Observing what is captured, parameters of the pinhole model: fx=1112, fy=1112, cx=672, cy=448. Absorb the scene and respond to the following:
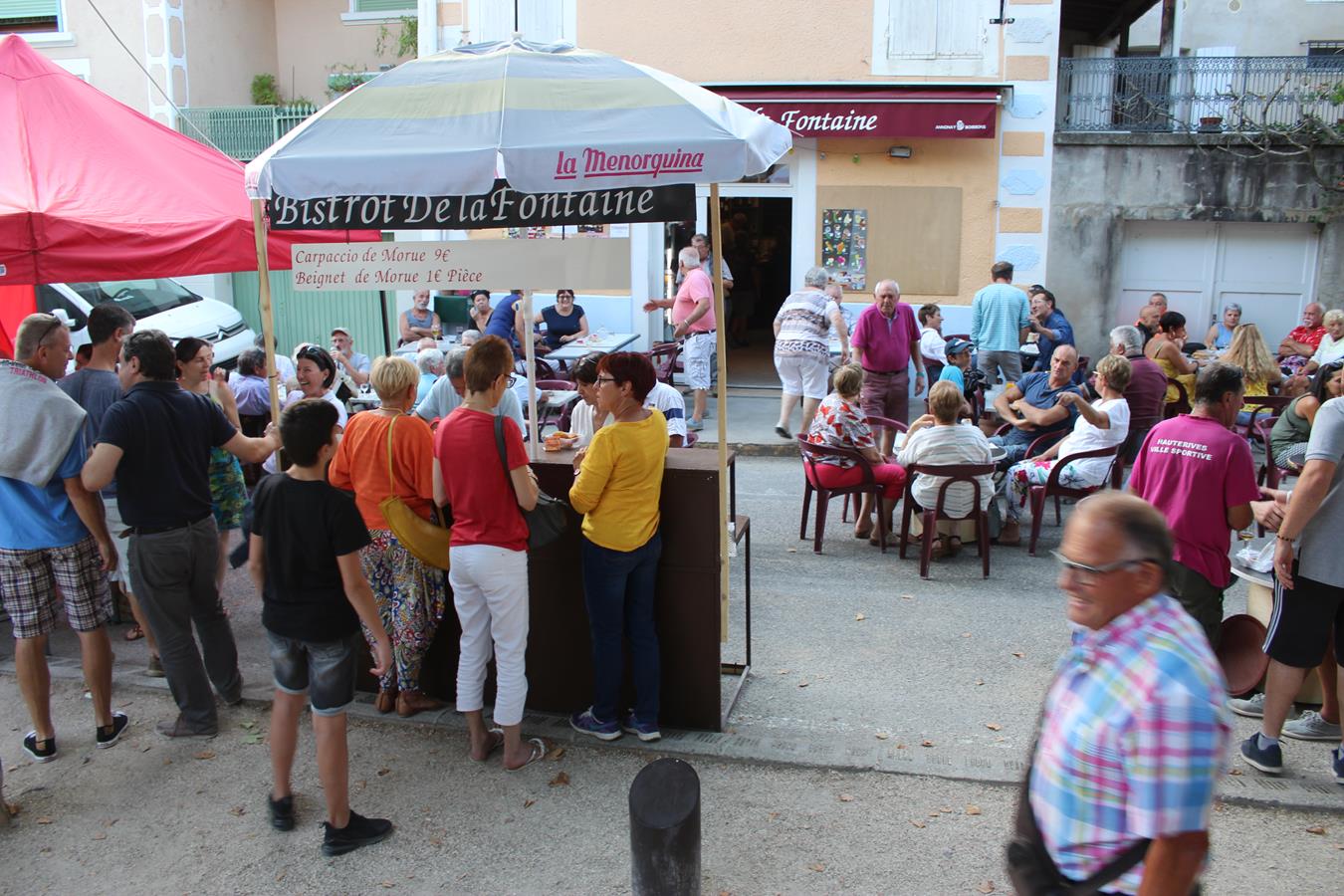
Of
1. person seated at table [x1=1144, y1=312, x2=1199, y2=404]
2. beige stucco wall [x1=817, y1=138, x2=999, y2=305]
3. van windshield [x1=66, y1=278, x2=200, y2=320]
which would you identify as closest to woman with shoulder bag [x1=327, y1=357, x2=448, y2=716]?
person seated at table [x1=1144, y1=312, x2=1199, y2=404]

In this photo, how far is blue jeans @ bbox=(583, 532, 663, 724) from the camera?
4770 mm

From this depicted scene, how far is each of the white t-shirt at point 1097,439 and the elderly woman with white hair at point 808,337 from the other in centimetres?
319

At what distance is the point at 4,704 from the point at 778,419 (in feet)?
27.1

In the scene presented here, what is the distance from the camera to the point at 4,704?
5609 millimetres

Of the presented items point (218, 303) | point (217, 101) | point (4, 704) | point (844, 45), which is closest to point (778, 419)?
point (844, 45)

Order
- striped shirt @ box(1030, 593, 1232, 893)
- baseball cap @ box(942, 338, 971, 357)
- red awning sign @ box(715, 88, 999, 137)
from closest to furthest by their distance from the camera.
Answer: striped shirt @ box(1030, 593, 1232, 893) < baseball cap @ box(942, 338, 971, 357) < red awning sign @ box(715, 88, 999, 137)

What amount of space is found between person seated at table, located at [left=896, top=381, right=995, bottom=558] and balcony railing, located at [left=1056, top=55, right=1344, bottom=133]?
→ 803cm

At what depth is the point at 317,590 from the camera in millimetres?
4125

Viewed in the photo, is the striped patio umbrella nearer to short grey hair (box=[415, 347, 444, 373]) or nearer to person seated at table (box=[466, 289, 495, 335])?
short grey hair (box=[415, 347, 444, 373])

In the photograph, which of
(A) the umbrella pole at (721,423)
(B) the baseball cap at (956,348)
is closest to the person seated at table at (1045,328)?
(B) the baseball cap at (956,348)

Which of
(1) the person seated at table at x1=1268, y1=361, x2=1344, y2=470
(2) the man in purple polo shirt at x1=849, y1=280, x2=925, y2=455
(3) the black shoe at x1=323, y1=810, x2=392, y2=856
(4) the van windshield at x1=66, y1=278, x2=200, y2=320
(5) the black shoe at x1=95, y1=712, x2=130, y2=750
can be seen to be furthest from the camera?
(4) the van windshield at x1=66, y1=278, x2=200, y2=320

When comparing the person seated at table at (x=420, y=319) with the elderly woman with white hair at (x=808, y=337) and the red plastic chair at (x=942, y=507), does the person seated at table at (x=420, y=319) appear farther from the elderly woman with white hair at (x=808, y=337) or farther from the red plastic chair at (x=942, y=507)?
the red plastic chair at (x=942, y=507)

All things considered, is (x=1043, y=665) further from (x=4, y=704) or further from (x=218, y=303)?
(x=218, y=303)

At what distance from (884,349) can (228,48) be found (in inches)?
532
